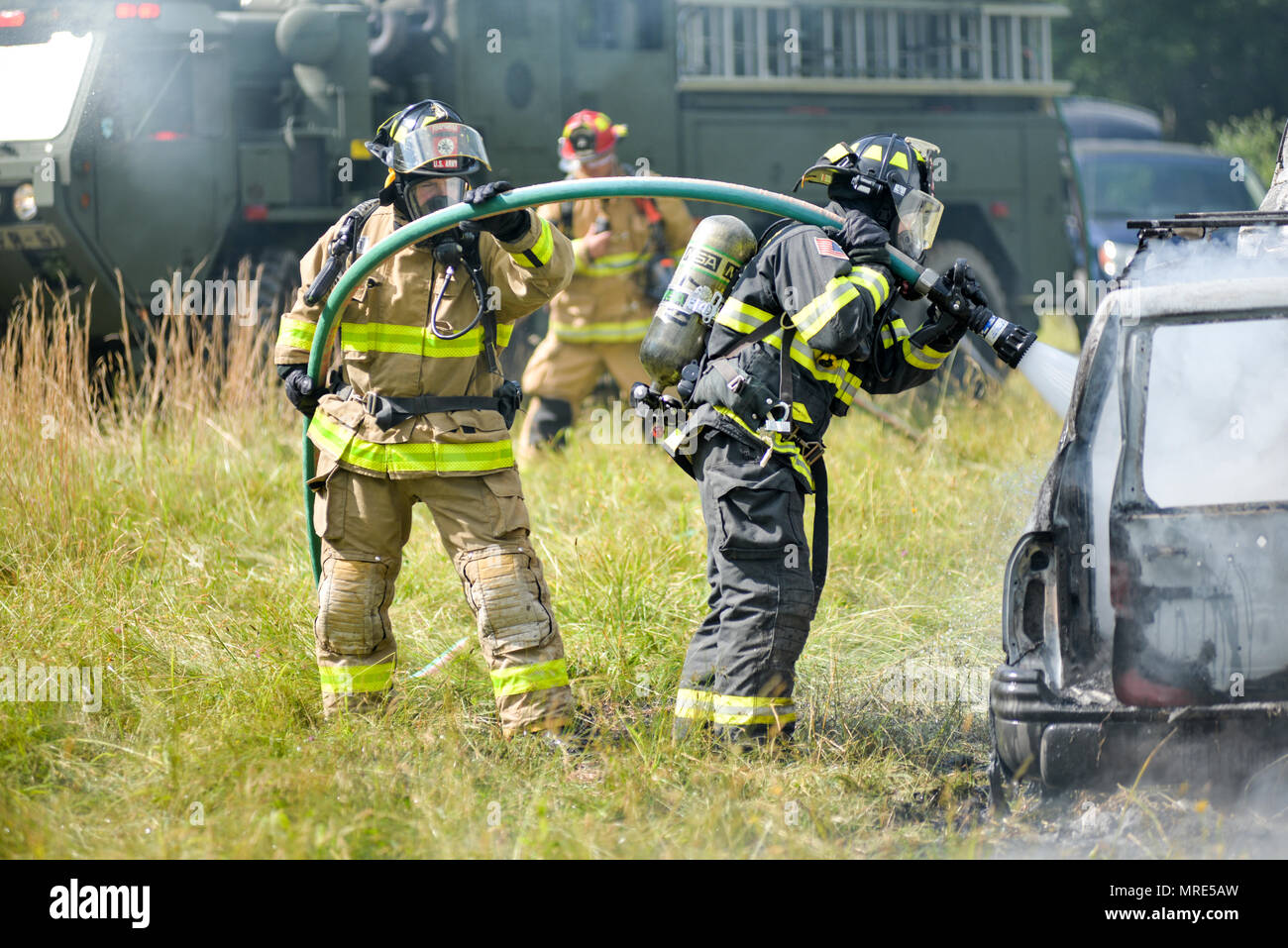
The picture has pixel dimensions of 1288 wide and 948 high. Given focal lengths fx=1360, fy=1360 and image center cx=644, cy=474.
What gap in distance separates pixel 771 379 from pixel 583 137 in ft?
12.4

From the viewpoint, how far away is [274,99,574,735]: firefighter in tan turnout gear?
3770mm

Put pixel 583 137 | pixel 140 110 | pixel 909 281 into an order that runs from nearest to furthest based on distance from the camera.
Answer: pixel 909 281
pixel 583 137
pixel 140 110

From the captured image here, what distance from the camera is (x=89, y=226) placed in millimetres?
7512

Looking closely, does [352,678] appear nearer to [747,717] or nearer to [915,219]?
[747,717]

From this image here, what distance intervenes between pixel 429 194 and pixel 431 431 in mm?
688

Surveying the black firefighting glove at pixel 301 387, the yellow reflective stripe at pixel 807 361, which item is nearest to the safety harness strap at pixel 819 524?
the yellow reflective stripe at pixel 807 361

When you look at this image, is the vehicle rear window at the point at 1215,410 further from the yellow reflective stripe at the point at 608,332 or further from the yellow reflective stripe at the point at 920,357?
the yellow reflective stripe at the point at 608,332

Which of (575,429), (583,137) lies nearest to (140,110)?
(583,137)

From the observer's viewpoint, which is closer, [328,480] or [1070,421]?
[1070,421]

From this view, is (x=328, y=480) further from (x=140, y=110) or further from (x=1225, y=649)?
(x=140, y=110)

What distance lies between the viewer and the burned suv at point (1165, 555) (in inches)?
117

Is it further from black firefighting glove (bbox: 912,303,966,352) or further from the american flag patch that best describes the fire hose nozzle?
the american flag patch

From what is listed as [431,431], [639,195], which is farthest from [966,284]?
[431,431]

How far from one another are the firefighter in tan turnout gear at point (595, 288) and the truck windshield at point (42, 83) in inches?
106
